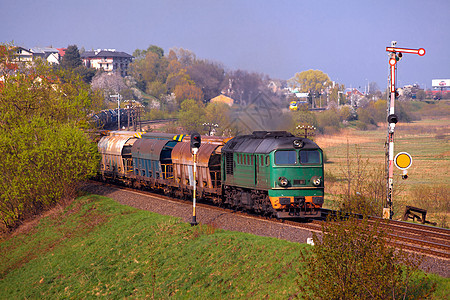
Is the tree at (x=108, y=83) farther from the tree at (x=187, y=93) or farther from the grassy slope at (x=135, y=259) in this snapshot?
the grassy slope at (x=135, y=259)

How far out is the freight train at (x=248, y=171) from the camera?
837 inches

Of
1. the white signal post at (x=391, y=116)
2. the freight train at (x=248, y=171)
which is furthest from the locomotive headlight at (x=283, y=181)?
the white signal post at (x=391, y=116)

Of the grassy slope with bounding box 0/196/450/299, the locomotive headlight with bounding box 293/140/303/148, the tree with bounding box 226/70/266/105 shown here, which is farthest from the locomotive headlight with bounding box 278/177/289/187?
the tree with bounding box 226/70/266/105

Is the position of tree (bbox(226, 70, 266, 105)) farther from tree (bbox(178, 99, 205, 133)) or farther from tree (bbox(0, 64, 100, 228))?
tree (bbox(0, 64, 100, 228))

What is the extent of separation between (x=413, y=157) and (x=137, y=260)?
63656mm

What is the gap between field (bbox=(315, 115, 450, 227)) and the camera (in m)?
40.9

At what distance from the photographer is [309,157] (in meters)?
21.5

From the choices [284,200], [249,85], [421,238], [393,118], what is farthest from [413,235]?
[249,85]

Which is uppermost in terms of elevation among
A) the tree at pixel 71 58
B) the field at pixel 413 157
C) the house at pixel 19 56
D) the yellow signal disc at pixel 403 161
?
the tree at pixel 71 58

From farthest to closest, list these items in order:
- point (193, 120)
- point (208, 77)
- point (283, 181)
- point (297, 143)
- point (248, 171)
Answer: point (208, 77), point (193, 120), point (248, 171), point (297, 143), point (283, 181)

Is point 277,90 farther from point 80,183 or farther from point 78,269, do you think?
point 78,269

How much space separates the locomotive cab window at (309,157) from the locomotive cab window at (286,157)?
1.05 ft

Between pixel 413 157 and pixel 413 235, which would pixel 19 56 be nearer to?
pixel 413 235

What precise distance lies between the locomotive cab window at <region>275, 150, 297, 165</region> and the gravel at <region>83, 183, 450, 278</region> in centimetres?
263
